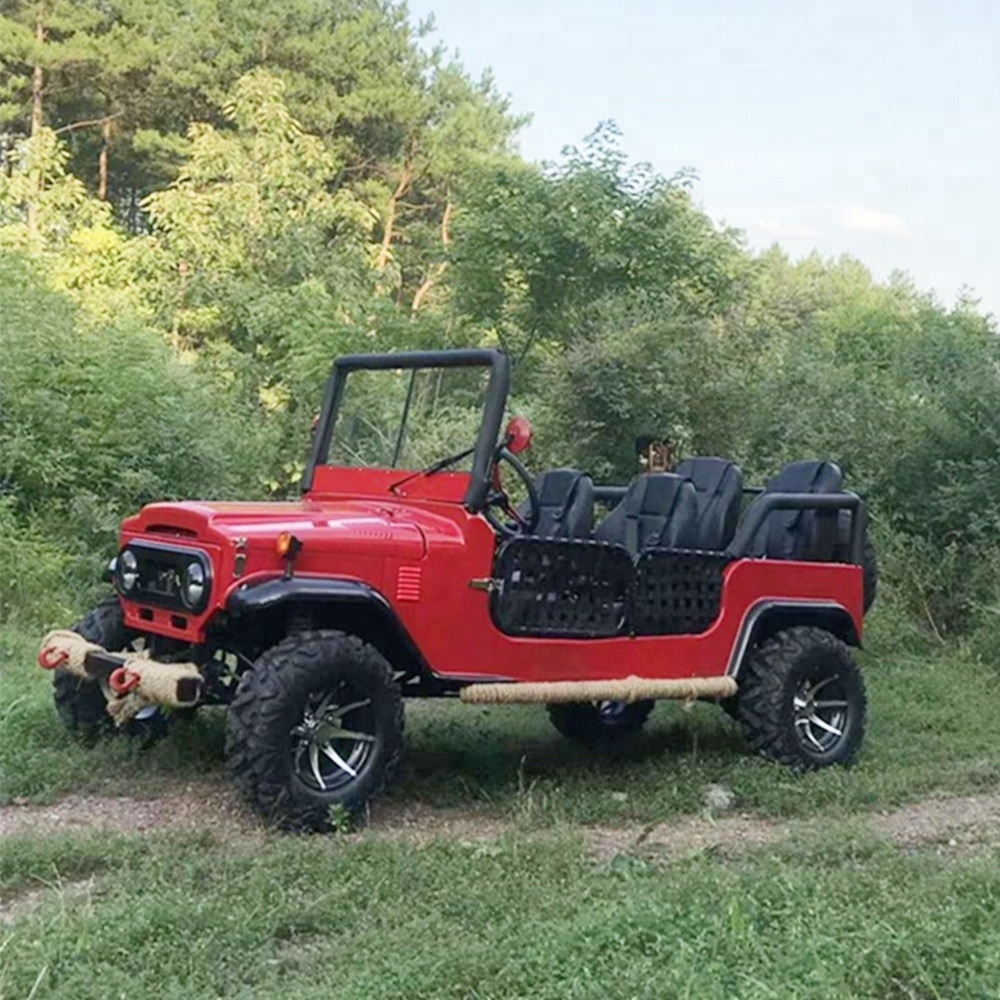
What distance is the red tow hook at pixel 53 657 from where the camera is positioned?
18.6ft

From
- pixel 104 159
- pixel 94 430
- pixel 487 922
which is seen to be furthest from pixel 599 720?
pixel 104 159

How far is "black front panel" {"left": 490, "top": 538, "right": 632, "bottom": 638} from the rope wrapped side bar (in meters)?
0.24

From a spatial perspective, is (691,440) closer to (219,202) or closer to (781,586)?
(781,586)

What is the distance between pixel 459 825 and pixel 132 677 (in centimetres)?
138

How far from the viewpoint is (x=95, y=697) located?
242 inches


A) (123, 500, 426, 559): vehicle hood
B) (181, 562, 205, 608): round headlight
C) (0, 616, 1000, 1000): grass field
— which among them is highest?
(123, 500, 426, 559): vehicle hood

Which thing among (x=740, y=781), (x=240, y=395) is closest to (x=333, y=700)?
(x=740, y=781)

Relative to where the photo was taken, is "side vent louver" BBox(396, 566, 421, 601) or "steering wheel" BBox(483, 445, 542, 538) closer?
"side vent louver" BBox(396, 566, 421, 601)

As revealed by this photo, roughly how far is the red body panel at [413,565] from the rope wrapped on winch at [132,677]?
0.18 meters

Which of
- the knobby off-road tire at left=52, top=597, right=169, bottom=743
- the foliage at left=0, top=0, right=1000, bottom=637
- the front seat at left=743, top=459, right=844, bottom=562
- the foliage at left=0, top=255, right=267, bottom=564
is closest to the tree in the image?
the foliage at left=0, top=0, right=1000, bottom=637

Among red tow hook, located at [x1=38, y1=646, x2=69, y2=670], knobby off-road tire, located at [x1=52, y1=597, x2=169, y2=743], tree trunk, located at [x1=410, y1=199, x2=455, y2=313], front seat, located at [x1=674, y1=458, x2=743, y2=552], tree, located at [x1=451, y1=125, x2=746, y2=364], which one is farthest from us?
tree trunk, located at [x1=410, y1=199, x2=455, y2=313]

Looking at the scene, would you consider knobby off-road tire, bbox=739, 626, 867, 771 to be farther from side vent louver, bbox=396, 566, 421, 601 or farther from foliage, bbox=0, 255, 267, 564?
foliage, bbox=0, 255, 267, 564

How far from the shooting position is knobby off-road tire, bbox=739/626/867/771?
645 cm

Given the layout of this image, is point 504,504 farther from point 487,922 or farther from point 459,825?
point 487,922
